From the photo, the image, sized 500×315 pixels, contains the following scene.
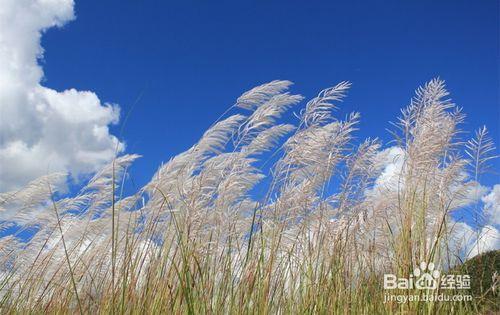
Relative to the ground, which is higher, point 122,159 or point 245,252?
point 122,159

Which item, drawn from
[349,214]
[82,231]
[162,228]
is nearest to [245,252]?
[162,228]

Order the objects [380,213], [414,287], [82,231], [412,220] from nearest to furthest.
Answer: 1. [414,287]
2. [412,220]
3. [380,213]
4. [82,231]

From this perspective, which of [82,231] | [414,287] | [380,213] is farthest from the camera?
[82,231]

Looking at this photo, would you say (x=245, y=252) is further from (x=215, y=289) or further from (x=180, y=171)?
(x=180, y=171)

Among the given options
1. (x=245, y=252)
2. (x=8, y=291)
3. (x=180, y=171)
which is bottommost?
(x=8, y=291)

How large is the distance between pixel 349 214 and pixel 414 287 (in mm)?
877

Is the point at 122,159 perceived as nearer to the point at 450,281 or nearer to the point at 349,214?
the point at 349,214

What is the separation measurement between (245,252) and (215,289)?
30 centimetres

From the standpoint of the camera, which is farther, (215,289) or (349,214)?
(349,214)

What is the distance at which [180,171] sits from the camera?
3.69m

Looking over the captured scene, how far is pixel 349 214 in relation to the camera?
156 inches

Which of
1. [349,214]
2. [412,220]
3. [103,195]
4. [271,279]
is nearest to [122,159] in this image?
[103,195]

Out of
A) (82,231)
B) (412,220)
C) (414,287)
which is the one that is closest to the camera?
(414,287)

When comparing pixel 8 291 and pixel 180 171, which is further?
pixel 8 291
